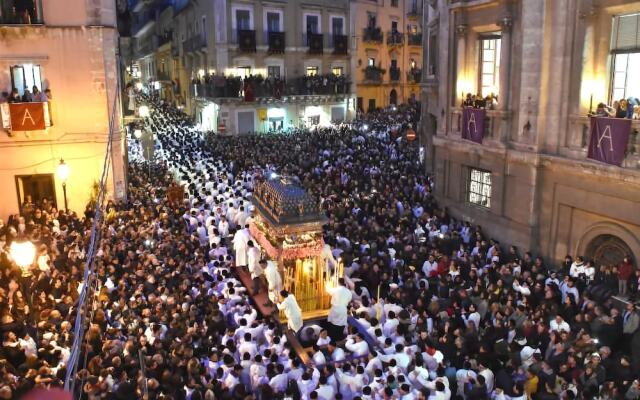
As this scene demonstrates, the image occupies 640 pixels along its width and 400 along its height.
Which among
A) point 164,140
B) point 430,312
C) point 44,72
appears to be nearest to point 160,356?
point 430,312

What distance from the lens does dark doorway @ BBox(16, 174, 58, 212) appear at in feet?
62.3

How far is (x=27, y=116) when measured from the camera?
18.0m

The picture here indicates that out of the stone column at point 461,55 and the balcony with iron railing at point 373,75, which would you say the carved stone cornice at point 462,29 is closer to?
the stone column at point 461,55

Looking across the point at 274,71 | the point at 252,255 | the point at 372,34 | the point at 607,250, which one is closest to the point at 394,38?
the point at 372,34

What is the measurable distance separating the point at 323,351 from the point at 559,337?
4.37 meters

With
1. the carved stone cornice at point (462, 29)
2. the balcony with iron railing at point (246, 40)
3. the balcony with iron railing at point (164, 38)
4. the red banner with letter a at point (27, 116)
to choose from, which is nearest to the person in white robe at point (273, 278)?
the red banner with letter a at point (27, 116)

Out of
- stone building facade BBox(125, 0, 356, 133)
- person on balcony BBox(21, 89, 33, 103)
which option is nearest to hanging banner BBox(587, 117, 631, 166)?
person on balcony BBox(21, 89, 33, 103)

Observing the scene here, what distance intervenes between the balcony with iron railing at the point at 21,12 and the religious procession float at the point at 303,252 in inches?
426

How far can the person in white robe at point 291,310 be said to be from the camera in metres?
12.1

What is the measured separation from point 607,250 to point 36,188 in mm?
17021

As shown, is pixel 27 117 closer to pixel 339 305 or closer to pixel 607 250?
pixel 339 305

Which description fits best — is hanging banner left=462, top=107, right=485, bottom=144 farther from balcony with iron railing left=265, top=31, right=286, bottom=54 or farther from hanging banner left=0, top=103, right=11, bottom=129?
balcony with iron railing left=265, top=31, right=286, bottom=54

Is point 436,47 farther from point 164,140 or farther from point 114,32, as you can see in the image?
point 164,140

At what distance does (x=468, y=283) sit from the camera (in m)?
13.6
